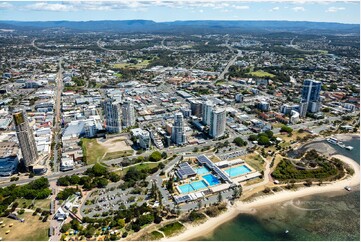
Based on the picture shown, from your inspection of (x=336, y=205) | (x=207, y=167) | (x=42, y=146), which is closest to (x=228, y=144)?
(x=207, y=167)

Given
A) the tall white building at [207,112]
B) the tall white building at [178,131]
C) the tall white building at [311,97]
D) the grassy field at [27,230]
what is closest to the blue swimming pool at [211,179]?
the tall white building at [178,131]

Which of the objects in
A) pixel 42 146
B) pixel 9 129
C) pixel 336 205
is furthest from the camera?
pixel 9 129

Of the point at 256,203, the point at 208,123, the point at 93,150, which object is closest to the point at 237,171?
the point at 256,203

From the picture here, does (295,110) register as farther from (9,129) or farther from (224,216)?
(9,129)

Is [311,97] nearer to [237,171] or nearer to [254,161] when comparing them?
[254,161]

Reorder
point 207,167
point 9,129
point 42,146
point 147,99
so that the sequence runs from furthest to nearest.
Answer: point 147,99, point 9,129, point 42,146, point 207,167

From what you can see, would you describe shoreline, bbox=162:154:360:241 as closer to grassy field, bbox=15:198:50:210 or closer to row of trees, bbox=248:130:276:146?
row of trees, bbox=248:130:276:146

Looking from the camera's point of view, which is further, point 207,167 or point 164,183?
point 207,167

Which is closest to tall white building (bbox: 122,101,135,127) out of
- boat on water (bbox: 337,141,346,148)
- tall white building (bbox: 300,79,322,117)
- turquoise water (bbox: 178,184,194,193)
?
turquoise water (bbox: 178,184,194,193)
